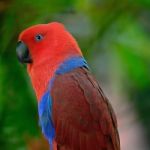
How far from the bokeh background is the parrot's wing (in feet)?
1.26

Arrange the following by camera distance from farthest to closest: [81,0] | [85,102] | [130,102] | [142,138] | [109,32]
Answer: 1. [142,138]
2. [130,102]
3. [109,32]
4. [81,0]
5. [85,102]

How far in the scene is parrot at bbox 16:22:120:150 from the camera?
4.42 ft

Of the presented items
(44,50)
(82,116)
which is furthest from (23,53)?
(82,116)

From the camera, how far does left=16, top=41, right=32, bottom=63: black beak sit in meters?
1.41

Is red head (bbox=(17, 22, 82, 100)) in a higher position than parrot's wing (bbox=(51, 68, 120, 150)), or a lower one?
higher

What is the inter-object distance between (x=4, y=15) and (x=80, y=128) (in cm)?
52

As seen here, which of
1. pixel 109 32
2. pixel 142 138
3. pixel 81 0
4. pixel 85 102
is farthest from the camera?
pixel 142 138

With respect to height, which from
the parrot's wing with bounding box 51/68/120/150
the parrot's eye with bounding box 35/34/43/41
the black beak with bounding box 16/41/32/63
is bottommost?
the parrot's wing with bounding box 51/68/120/150

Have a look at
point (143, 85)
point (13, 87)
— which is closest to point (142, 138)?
point (143, 85)

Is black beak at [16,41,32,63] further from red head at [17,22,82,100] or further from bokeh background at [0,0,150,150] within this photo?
bokeh background at [0,0,150,150]

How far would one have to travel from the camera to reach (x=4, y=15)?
1.78 meters

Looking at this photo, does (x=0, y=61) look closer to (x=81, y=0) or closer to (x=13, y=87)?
(x=13, y=87)

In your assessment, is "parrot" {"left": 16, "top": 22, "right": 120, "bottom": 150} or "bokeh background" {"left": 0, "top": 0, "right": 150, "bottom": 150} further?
"bokeh background" {"left": 0, "top": 0, "right": 150, "bottom": 150}

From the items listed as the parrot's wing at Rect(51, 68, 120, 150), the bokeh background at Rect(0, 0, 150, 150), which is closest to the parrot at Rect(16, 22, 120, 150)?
the parrot's wing at Rect(51, 68, 120, 150)
